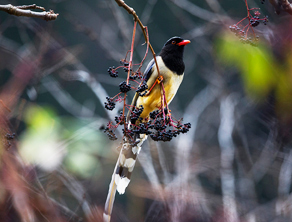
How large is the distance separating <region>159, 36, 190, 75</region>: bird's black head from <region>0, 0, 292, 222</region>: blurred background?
0.62m

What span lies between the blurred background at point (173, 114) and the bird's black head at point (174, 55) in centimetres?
62

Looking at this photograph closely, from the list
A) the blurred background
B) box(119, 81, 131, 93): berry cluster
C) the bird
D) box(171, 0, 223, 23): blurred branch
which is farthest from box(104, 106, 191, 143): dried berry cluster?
box(171, 0, 223, 23): blurred branch

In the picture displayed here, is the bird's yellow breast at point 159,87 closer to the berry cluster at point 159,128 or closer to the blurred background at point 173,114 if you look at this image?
the berry cluster at point 159,128

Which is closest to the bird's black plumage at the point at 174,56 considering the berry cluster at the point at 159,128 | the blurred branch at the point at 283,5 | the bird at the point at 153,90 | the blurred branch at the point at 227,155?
the bird at the point at 153,90

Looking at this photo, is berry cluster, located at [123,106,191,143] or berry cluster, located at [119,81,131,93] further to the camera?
berry cluster, located at [123,106,191,143]

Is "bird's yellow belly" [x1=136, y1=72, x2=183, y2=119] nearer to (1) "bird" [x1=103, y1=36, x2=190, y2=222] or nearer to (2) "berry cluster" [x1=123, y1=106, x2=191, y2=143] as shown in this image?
(1) "bird" [x1=103, y1=36, x2=190, y2=222]

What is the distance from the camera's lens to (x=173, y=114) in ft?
11.9

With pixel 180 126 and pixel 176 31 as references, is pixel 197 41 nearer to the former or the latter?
pixel 176 31

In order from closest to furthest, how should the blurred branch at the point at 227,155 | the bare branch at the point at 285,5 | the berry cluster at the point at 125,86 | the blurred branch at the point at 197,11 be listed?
the berry cluster at the point at 125,86, the bare branch at the point at 285,5, the blurred branch at the point at 227,155, the blurred branch at the point at 197,11

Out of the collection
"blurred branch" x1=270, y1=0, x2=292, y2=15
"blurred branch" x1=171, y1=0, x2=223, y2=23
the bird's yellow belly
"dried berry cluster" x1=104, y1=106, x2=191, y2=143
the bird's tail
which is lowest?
the bird's tail

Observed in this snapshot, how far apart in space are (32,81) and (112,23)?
169 centimetres

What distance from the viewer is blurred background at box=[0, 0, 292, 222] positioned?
2.64 metres

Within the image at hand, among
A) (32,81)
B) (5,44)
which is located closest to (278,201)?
(32,81)

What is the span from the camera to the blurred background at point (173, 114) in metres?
2.64
